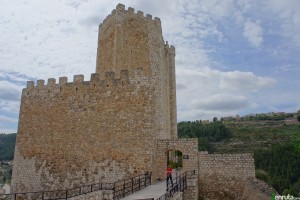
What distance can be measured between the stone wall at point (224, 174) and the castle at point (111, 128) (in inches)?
1.8

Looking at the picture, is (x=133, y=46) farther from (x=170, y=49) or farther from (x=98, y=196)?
(x=98, y=196)

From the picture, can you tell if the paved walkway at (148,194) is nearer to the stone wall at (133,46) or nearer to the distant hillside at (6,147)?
the stone wall at (133,46)

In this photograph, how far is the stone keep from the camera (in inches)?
564

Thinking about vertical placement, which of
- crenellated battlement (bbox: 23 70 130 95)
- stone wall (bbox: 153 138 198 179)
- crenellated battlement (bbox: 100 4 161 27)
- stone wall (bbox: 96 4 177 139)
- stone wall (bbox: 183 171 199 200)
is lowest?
stone wall (bbox: 183 171 199 200)

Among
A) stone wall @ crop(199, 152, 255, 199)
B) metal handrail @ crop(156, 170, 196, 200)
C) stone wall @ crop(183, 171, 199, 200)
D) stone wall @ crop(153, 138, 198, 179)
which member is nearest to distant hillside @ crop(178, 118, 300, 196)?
stone wall @ crop(199, 152, 255, 199)

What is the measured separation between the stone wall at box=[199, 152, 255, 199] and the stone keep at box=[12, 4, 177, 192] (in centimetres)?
275

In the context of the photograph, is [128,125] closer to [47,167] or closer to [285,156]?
[47,167]

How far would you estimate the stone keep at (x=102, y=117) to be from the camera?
14336 millimetres

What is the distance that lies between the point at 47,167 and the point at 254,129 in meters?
70.3

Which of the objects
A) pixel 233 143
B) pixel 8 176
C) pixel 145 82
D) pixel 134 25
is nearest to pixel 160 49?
pixel 134 25

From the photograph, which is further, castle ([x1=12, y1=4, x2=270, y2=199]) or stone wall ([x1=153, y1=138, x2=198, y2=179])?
stone wall ([x1=153, y1=138, x2=198, y2=179])

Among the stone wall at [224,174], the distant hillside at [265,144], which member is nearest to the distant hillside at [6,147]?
the distant hillside at [265,144]

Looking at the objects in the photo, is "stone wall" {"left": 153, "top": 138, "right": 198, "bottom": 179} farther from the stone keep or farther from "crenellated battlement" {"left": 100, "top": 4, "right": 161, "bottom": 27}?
"crenellated battlement" {"left": 100, "top": 4, "right": 161, "bottom": 27}

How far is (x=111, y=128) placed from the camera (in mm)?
14695
